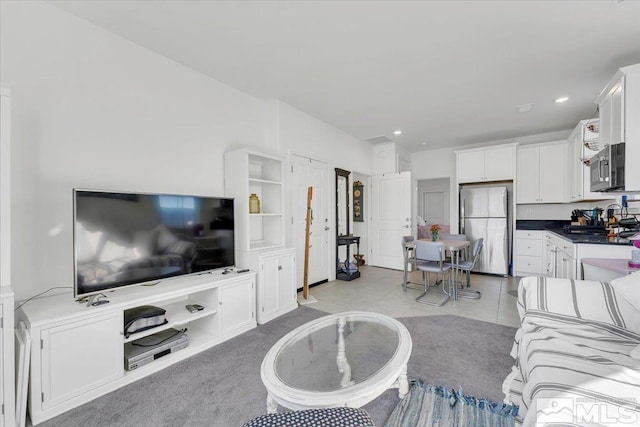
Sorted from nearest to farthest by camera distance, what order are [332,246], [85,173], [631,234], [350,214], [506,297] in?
[85,173] < [631,234] < [506,297] < [332,246] < [350,214]

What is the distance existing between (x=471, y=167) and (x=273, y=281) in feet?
14.7

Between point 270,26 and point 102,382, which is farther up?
point 270,26

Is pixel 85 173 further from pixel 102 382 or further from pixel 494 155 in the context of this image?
pixel 494 155

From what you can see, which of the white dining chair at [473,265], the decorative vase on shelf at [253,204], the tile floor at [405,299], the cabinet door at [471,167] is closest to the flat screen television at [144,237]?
the decorative vase on shelf at [253,204]

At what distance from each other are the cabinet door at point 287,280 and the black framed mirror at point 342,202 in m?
1.81

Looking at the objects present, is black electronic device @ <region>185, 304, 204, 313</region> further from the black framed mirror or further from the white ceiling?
the black framed mirror

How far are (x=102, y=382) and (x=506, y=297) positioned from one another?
175 inches

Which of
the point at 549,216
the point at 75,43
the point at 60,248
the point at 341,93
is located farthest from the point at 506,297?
the point at 75,43

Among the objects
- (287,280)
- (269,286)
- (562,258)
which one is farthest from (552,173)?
(269,286)

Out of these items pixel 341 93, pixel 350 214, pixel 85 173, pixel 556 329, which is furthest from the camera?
pixel 350 214

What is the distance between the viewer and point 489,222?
5.09 metres

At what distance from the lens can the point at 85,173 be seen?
2.18 meters

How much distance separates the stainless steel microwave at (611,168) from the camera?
2.38 m

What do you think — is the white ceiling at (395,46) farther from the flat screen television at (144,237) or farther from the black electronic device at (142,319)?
the black electronic device at (142,319)
